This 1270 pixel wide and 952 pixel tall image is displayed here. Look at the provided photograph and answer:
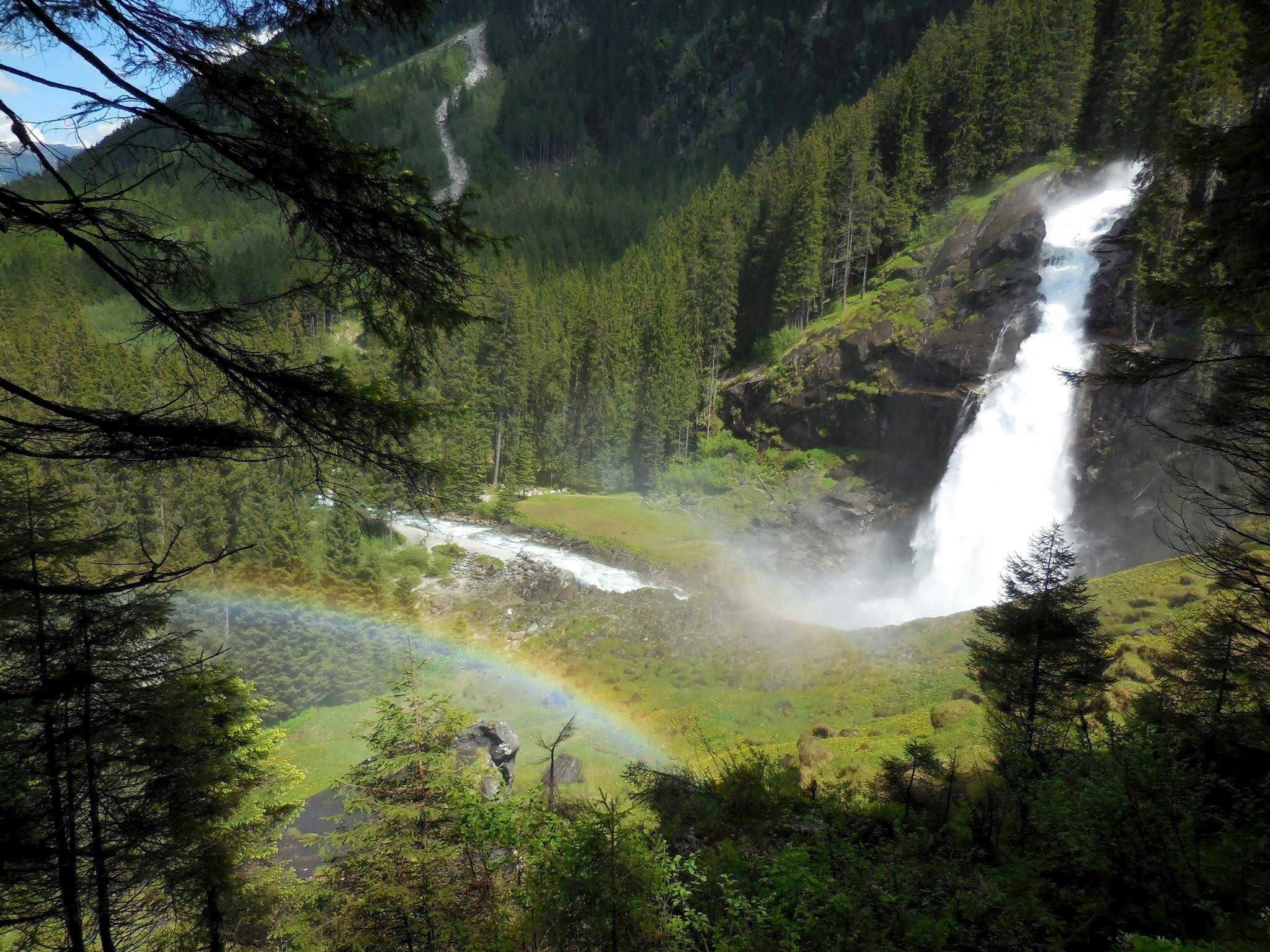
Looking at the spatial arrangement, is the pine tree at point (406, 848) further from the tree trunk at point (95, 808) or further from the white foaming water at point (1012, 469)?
the white foaming water at point (1012, 469)

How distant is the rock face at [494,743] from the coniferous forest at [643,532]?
0.25m

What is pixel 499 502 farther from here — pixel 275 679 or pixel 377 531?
pixel 275 679

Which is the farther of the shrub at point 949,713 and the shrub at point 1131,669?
the shrub at point 949,713

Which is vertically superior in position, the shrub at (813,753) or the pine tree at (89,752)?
the pine tree at (89,752)

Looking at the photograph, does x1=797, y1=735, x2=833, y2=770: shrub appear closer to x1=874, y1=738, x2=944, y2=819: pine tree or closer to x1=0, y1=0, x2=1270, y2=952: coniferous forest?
x1=0, y1=0, x2=1270, y2=952: coniferous forest

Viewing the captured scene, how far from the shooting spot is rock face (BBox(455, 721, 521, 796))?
52.9 feet

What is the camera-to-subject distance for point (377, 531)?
32500mm

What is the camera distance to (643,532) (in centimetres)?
3775

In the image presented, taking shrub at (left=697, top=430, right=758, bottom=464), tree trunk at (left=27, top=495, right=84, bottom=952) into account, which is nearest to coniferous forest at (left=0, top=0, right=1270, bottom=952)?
tree trunk at (left=27, top=495, right=84, bottom=952)

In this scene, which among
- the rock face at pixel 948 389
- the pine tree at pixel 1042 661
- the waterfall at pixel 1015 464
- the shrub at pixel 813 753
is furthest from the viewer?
the waterfall at pixel 1015 464

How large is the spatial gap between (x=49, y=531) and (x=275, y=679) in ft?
68.6

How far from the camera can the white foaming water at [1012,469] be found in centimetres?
2875

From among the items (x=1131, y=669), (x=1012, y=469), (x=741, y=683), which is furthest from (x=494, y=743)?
(x=1012, y=469)

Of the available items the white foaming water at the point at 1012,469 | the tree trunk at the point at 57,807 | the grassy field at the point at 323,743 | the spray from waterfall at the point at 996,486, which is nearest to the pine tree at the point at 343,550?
the grassy field at the point at 323,743
